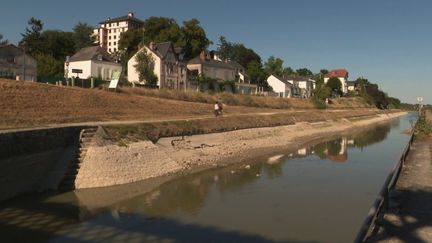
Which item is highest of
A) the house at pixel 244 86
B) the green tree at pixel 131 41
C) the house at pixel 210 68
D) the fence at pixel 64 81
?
the green tree at pixel 131 41

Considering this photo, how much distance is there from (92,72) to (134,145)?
45.0 m

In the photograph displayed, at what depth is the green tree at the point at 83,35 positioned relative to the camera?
125m

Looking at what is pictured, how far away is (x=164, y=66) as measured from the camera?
69.6 meters

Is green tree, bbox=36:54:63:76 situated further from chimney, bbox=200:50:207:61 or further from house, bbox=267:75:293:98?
house, bbox=267:75:293:98

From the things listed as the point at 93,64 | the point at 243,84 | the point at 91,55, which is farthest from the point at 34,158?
the point at 243,84

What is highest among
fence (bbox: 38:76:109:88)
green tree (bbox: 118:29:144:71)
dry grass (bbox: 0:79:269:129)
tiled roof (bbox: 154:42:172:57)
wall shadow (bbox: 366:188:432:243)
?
green tree (bbox: 118:29:144:71)

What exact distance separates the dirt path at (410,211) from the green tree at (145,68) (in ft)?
164

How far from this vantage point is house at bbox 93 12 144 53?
519ft

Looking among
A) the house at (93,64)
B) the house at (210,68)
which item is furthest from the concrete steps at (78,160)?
the house at (210,68)

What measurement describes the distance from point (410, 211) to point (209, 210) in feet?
26.9

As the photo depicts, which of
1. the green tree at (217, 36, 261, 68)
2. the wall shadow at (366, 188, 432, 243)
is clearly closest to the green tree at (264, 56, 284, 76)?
the green tree at (217, 36, 261, 68)

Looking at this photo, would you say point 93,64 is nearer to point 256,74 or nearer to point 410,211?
point 256,74

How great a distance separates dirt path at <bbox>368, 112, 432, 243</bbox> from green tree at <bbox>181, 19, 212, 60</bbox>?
76.0m

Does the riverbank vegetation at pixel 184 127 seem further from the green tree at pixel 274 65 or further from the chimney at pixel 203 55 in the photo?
the green tree at pixel 274 65
